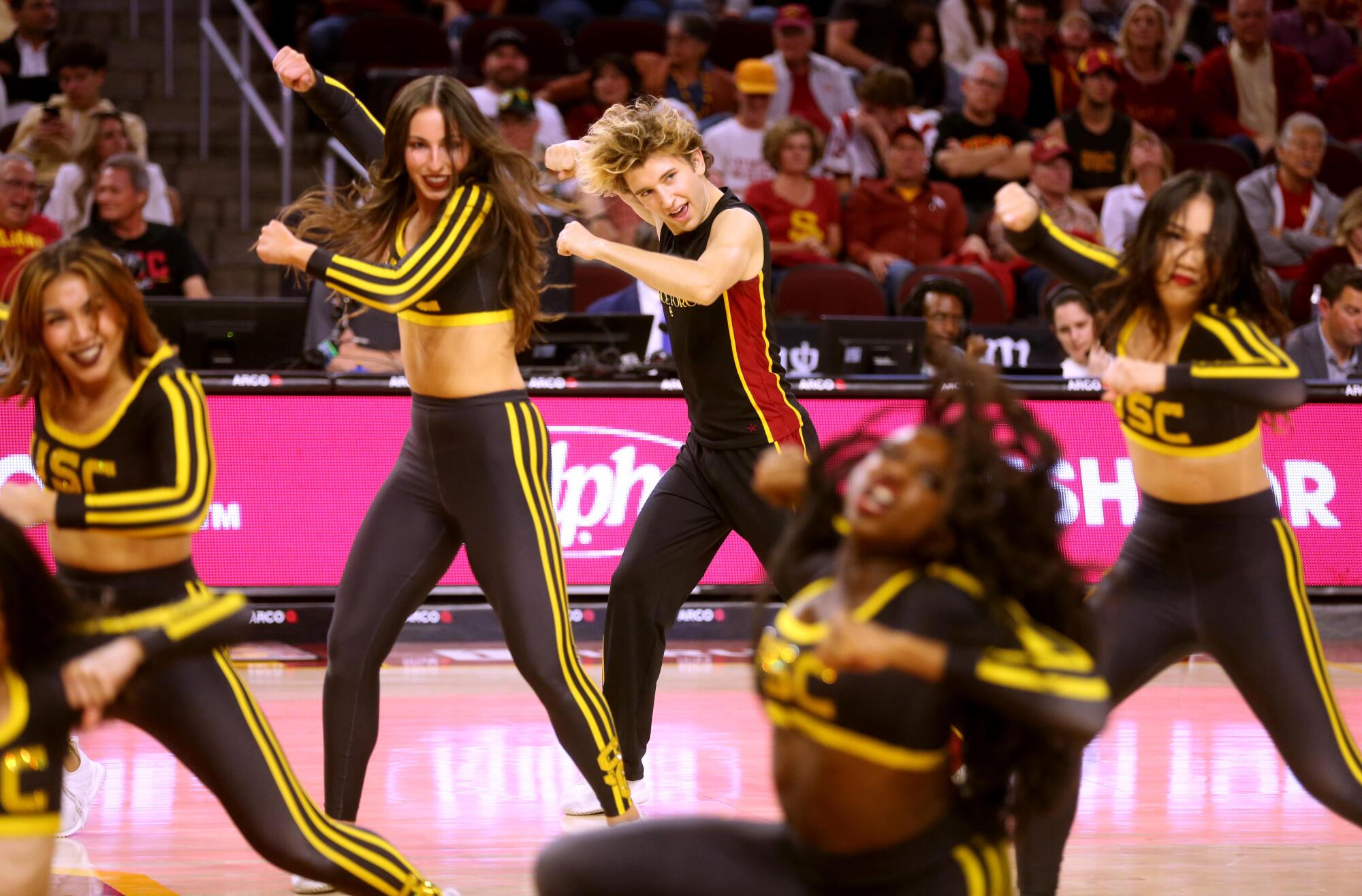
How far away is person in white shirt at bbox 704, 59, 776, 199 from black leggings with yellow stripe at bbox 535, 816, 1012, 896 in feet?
28.7

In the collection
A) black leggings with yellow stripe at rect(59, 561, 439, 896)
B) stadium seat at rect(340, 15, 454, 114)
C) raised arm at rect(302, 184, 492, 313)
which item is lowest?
black leggings with yellow stripe at rect(59, 561, 439, 896)

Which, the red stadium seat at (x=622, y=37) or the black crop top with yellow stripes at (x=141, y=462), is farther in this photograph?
the red stadium seat at (x=622, y=37)

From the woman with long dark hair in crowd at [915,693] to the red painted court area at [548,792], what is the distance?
1817 millimetres

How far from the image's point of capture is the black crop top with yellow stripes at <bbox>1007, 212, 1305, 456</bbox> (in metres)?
3.87

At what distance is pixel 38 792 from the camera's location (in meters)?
3.26

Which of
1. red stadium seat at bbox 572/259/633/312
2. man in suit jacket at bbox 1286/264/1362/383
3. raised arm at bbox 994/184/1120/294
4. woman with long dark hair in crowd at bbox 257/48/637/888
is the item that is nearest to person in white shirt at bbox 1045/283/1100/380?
man in suit jacket at bbox 1286/264/1362/383

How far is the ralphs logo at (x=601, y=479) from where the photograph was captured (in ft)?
26.0

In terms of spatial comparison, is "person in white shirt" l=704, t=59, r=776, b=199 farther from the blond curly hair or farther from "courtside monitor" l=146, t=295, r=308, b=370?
the blond curly hair

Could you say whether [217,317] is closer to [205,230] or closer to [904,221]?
[205,230]

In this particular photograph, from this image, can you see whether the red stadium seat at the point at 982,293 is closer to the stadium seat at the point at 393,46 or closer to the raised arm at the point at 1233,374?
the stadium seat at the point at 393,46

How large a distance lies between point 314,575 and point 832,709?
5.36m

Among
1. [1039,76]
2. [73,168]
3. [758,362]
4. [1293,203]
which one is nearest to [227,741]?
[758,362]

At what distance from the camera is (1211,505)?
161 inches

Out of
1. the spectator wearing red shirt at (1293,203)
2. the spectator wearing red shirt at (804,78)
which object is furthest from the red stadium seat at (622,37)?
the spectator wearing red shirt at (1293,203)
